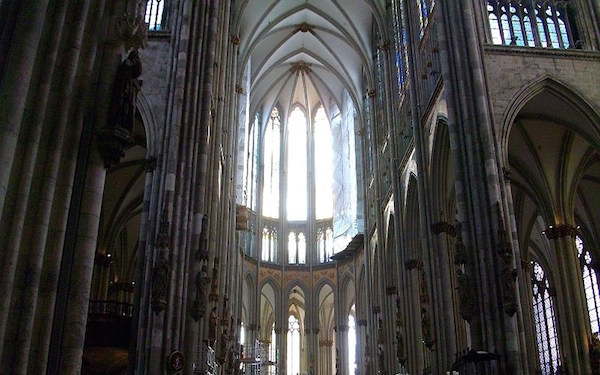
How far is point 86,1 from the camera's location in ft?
29.4

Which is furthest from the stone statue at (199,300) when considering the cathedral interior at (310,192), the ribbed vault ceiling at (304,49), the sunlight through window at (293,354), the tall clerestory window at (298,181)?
the sunlight through window at (293,354)

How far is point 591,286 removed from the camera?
95.9 ft

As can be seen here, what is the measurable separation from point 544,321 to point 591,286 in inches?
202

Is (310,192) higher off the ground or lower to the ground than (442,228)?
higher

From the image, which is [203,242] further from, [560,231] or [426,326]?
[560,231]

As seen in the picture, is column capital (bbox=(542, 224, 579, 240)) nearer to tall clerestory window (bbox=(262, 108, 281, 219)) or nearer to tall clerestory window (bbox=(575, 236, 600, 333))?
tall clerestory window (bbox=(575, 236, 600, 333))

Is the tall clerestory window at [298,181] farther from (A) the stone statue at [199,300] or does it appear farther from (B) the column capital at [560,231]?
(A) the stone statue at [199,300]

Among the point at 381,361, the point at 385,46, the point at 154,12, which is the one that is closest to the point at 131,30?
the point at 154,12

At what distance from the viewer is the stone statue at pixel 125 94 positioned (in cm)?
897

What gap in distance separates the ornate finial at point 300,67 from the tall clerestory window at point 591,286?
22440 mm

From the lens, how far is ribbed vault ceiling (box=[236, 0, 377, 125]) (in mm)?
37266

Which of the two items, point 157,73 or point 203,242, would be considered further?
point 157,73

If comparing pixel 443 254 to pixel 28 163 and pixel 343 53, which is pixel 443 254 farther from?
pixel 343 53

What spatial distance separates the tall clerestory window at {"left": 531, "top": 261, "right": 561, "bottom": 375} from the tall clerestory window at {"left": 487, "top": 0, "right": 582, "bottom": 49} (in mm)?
14863
